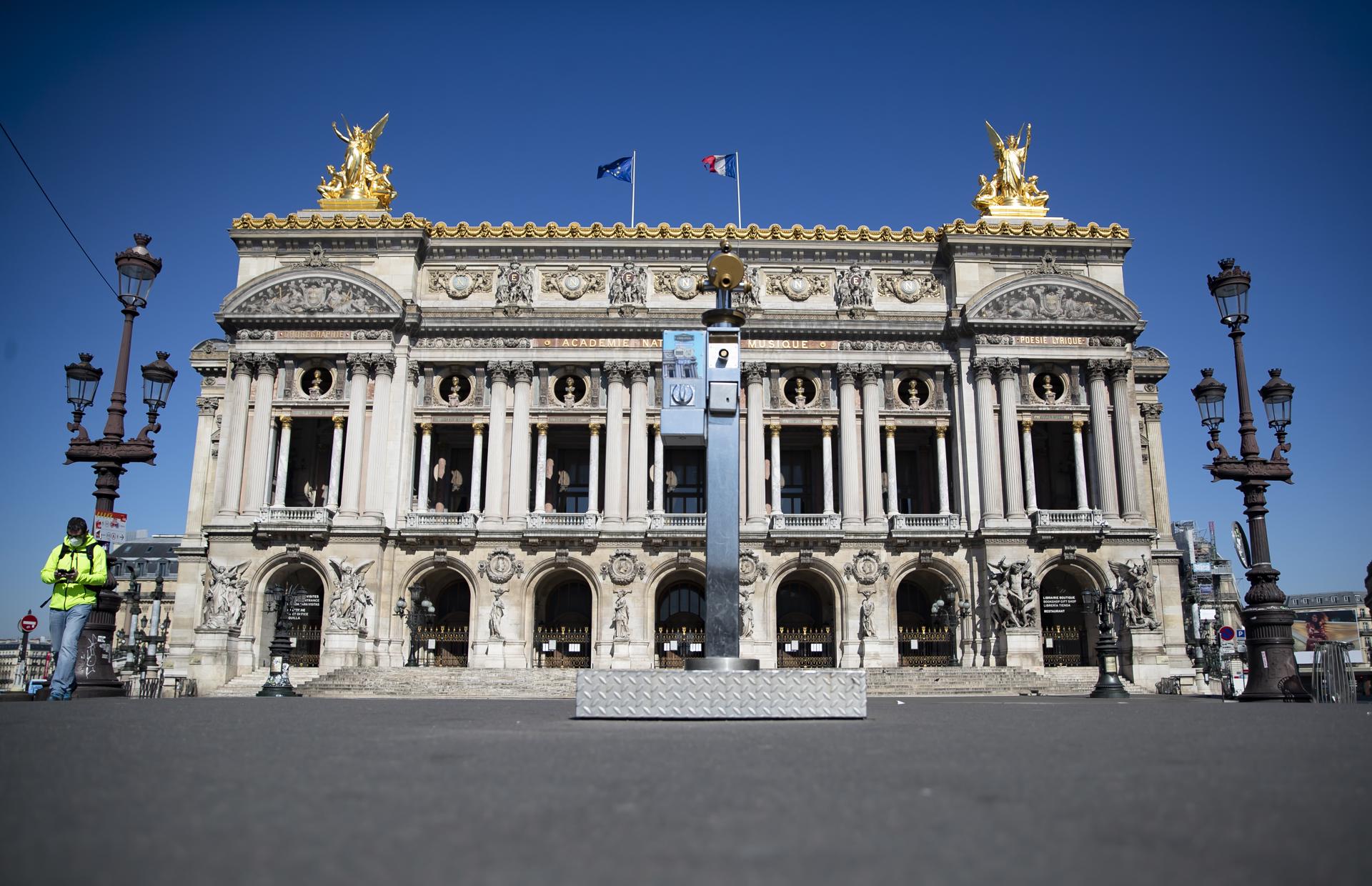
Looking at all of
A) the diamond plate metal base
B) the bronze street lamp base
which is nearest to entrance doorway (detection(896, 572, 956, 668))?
the bronze street lamp base

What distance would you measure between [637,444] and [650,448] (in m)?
1.94

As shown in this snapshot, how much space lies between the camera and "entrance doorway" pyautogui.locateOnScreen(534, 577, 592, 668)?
44344 millimetres

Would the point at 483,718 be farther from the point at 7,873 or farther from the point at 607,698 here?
the point at 7,873

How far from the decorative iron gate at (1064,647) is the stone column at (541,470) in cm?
2194

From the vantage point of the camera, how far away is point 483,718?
55.8 feet

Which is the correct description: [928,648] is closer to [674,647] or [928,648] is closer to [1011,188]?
[674,647]

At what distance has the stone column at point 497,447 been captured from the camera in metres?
44.5

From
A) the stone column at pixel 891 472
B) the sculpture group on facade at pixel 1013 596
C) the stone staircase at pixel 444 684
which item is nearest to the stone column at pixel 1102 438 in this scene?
the sculpture group on facade at pixel 1013 596

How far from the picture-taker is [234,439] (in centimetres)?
4450

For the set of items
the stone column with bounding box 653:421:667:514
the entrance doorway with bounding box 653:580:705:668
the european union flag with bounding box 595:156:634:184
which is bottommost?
the entrance doorway with bounding box 653:580:705:668

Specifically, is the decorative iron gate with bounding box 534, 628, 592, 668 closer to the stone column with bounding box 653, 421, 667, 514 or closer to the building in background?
the building in background

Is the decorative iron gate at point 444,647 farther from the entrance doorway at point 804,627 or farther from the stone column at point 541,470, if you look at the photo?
the entrance doorway at point 804,627

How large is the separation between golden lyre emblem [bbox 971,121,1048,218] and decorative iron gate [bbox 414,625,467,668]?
31.1m

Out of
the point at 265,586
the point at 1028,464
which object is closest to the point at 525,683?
the point at 265,586
